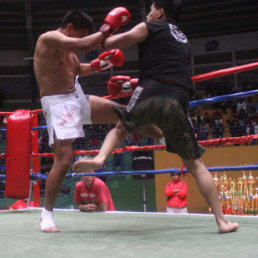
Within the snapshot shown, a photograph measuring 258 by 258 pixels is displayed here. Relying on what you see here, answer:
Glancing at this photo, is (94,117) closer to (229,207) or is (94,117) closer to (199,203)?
(229,207)

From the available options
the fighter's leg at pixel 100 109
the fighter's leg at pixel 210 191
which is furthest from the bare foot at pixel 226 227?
the fighter's leg at pixel 100 109

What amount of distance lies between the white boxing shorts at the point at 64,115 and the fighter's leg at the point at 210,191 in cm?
59

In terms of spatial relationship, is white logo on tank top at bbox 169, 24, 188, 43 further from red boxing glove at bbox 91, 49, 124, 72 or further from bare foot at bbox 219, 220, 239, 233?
bare foot at bbox 219, 220, 239, 233

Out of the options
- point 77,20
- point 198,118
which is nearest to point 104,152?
point 77,20

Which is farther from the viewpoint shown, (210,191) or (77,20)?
(77,20)

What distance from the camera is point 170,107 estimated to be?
148 centimetres

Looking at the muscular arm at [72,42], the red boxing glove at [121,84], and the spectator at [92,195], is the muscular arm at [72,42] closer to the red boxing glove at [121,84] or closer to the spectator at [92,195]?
the red boxing glove at [121,84]

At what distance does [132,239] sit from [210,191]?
14.6 inches

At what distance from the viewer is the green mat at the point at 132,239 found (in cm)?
116

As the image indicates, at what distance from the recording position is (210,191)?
1506 millimetres

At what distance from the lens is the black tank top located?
153cm

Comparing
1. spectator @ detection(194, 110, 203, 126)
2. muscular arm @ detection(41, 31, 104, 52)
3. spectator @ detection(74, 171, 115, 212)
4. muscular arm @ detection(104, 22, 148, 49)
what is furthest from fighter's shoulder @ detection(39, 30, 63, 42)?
spectator @ detection(194, 110, 203, 126)

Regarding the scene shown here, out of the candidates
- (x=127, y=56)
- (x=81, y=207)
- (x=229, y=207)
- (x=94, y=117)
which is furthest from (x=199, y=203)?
(x=127, y=56)

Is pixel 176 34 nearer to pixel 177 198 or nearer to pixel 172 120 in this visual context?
pixel 172 120
